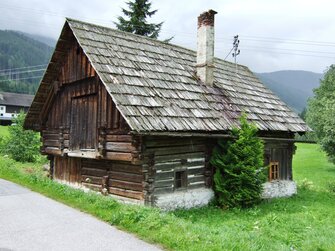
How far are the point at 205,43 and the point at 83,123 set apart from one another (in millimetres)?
5820

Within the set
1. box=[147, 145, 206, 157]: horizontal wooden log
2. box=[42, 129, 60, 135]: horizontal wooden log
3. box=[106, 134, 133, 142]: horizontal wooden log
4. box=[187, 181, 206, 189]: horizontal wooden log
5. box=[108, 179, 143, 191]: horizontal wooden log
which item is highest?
box=[42, 129, 60, 135]: horizontal wooden log

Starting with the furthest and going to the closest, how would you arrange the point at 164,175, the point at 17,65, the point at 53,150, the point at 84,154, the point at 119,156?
1. the point at 17,65
2. the point at 53,150
3. the point at 84,154
4. the point at 164,175
5. the point at 119,156

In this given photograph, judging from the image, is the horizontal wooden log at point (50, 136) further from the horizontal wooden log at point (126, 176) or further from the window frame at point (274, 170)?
the window frame at point (274, 170)

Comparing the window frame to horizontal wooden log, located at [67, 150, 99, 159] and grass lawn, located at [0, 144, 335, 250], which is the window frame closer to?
grass lawn, located at [0, 144, 335, 250]

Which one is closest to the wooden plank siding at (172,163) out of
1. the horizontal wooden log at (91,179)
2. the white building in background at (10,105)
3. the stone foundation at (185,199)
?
the stone foundation at (185,199)

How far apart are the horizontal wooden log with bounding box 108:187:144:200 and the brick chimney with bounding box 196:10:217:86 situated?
589 centimetres

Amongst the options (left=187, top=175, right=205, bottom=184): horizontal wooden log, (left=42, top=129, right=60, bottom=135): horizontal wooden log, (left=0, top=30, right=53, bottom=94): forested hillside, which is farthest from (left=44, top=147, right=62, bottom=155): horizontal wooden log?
(left=0, top=30, right=53, bottom=94): forested hillside

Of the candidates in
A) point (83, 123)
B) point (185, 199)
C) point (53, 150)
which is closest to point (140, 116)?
point (83, 123)

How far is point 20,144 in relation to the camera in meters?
27.3

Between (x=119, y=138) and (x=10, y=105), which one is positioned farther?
(x=10, y=105)

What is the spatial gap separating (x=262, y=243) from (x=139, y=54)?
9.06 m

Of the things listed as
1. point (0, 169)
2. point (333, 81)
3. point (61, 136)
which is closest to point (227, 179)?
point (61, 136)

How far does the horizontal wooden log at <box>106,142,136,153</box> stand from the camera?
1165 centimetres

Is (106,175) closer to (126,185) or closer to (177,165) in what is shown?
(126,185)
